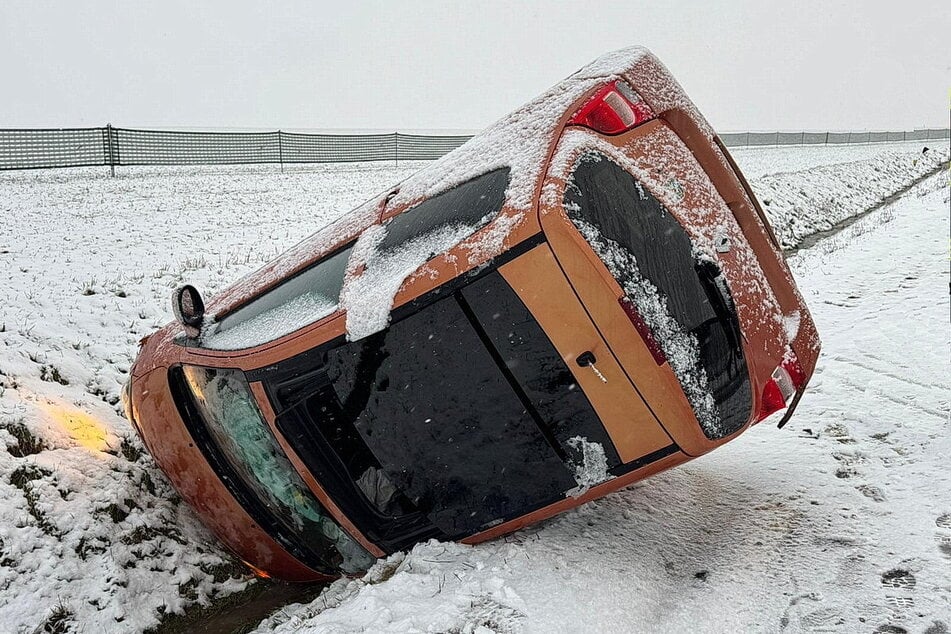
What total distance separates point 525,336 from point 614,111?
1.04m

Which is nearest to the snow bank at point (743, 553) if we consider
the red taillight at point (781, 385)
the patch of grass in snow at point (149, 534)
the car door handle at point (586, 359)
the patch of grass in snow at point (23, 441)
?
the red taillight at point (781, 385)

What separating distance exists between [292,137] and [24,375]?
21.8m

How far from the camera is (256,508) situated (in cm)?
359

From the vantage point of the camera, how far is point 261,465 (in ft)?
11.3

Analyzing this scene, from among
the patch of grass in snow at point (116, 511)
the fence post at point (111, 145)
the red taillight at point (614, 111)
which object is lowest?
the patch of grass in snow at point (116, 511)

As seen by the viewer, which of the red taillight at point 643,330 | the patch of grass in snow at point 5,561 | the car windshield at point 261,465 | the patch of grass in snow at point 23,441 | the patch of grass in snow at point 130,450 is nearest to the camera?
the red taillight at point 643,330

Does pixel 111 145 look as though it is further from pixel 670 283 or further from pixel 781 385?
pixel 781 385

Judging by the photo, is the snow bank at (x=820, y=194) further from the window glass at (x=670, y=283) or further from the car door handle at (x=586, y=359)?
the car door handle at (x=586, y=359)

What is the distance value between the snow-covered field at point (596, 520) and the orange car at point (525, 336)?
40 centimetres

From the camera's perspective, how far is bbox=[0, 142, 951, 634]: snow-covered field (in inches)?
104

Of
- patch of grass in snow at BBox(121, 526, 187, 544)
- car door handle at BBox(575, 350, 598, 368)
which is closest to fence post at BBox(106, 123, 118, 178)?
patch of grass in snow at BBox(121, 526, 187, 544)

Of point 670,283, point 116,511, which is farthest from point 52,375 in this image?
point 670,283

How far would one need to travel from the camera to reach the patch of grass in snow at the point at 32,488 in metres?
3.91

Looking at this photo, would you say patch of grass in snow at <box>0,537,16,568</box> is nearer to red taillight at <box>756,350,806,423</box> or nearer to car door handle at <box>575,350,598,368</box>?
car door handle at <box>575,350,598,368</box>
